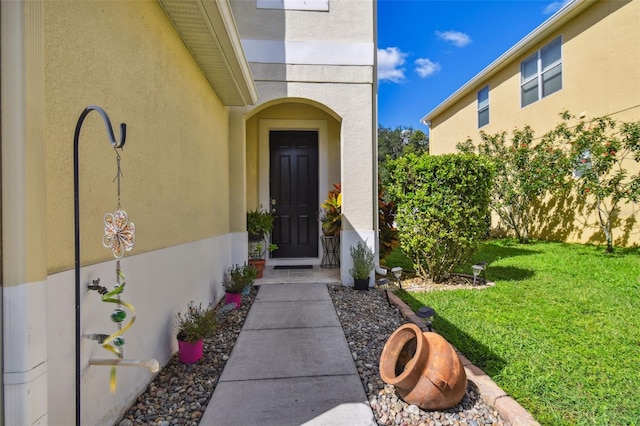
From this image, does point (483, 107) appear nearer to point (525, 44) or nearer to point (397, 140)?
point (525, 44)

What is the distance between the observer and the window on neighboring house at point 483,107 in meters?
11.9

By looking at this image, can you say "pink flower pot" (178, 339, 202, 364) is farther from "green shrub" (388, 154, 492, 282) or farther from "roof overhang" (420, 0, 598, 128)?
"roof overhang" (420, 0, 598, 128)

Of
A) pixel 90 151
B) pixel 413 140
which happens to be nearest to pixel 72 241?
pixel 90 151

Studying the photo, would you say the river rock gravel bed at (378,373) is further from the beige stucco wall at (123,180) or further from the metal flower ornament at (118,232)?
the metal flower ornament at (118,232)

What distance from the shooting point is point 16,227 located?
3.76 feet

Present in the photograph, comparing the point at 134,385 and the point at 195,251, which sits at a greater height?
the point at 195,251

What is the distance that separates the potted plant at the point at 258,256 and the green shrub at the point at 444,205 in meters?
2.53

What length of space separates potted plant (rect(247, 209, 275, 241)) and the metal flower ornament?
160 inches

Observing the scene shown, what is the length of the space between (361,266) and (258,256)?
2.04 metres

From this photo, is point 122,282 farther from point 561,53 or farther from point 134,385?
point 561,53

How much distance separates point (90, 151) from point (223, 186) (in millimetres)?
3063

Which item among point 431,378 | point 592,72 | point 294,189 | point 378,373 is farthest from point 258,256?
point 592,72

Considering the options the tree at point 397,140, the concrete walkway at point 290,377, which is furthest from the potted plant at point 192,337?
the tree at point 397,140

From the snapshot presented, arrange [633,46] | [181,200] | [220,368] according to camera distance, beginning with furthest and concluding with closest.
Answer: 1. [633,46]
2. [181,200]
3. [220,368]
